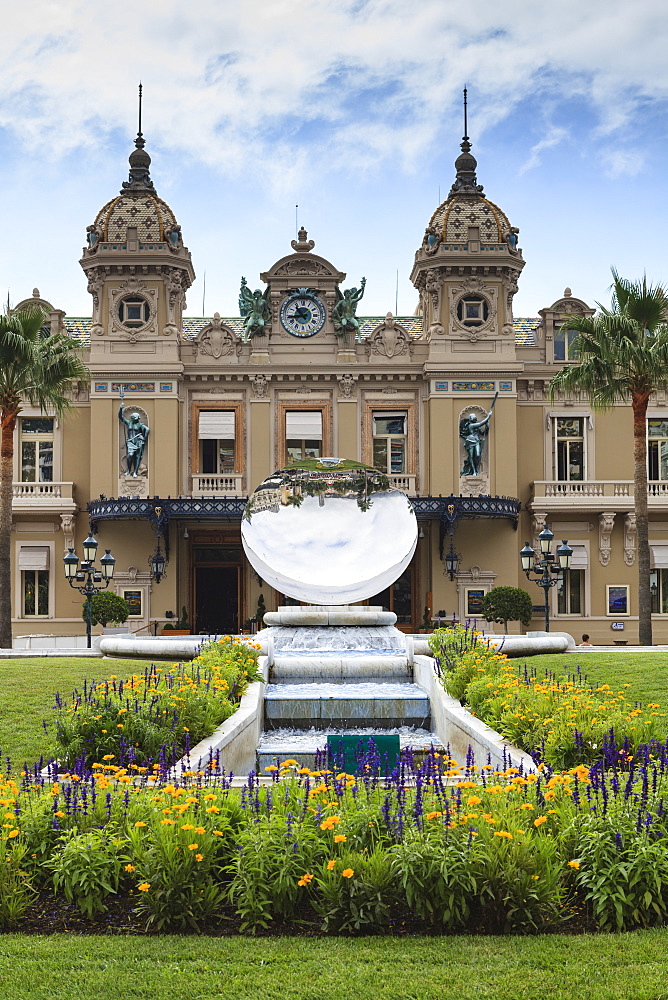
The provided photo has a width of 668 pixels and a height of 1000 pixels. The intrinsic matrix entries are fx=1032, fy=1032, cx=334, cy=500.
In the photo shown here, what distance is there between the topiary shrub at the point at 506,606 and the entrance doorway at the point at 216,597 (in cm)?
1007

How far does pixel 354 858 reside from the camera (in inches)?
262

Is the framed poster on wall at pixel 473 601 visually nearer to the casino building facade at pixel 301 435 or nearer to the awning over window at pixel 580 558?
the casino building facade at pixel 301 435

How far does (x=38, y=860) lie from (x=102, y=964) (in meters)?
1.33

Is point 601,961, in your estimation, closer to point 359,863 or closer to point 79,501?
point 359,863

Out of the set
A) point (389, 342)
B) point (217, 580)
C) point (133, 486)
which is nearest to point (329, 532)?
point (217, 580)

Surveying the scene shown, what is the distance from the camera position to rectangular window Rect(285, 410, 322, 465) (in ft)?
128

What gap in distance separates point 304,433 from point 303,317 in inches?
174

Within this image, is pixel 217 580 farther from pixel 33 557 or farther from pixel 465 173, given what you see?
pixel 465 173

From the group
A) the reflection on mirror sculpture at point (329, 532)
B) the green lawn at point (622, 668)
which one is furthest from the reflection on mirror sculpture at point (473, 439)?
the green lawn at point (622, 668)

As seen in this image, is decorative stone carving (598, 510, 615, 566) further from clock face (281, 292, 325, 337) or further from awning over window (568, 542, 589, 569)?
clock face (281, 292, 325, 337)

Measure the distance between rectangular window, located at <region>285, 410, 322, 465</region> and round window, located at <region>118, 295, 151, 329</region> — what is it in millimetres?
6503

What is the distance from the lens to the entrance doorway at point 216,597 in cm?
3897

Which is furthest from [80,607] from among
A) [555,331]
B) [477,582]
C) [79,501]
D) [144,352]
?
[555,331]

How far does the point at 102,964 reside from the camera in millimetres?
5957
